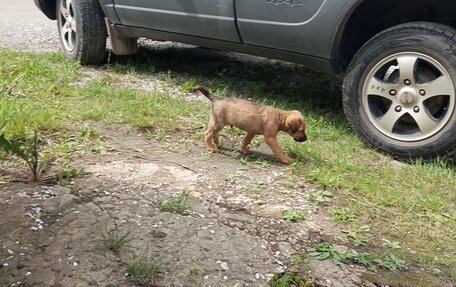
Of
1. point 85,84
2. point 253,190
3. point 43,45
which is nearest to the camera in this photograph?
point 253,190

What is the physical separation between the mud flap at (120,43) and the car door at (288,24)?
1.67 metres

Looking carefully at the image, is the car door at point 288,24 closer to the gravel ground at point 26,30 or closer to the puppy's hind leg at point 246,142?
the puppy's hind leg at point 246,142

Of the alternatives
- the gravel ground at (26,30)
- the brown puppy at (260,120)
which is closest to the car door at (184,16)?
the brown puppy at (260,120)

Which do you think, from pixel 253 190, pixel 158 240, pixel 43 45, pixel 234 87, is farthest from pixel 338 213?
pixel 43 45

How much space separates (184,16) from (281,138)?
4.69 feet

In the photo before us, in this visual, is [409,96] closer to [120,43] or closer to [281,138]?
[281,138]

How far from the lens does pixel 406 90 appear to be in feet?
11.8

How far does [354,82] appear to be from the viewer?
3.82 m

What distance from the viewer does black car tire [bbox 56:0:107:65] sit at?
5.39 metres

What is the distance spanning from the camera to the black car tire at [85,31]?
539cm

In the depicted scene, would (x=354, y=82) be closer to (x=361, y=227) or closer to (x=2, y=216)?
(x=361, y=227)

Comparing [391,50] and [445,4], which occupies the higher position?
[445,4]

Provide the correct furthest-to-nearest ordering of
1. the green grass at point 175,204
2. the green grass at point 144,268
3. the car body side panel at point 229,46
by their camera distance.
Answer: the car body side panel at point 229,46 → the green grass at point 175,204 → the green grass at point 144,268

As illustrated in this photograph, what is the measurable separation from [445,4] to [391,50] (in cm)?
49
